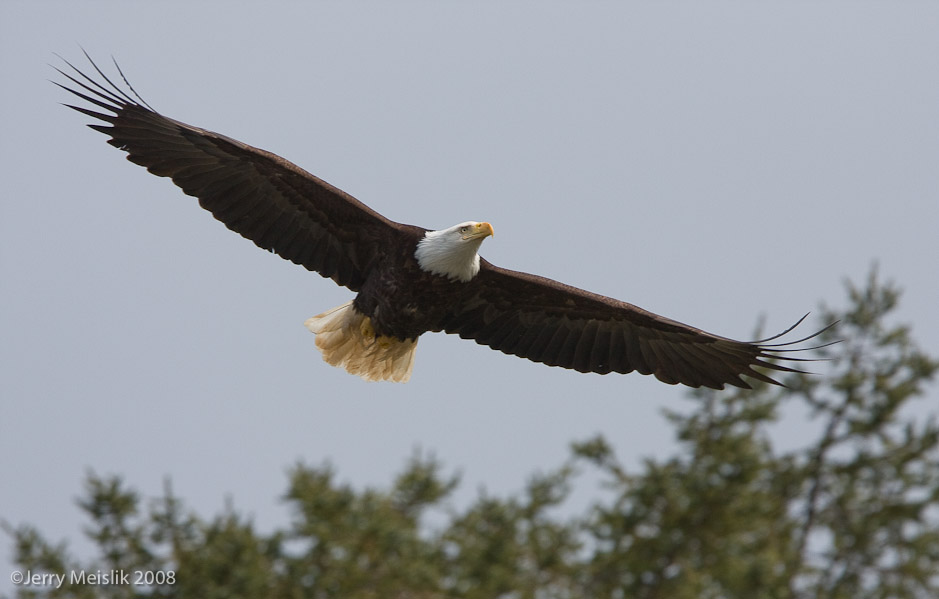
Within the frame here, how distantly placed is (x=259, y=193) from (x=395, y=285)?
1069 mm

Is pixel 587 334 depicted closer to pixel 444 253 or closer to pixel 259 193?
pixel 444 253

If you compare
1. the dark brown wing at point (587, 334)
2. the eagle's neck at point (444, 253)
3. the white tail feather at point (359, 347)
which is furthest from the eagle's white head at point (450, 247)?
the white tail feather at point (359, 347)

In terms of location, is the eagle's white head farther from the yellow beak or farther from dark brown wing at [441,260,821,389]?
dark brown wing at [441,260,821,389]

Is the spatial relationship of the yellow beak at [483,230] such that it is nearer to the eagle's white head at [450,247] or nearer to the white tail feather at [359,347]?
the eagle's white head at [450,247]

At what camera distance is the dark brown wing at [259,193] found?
8.65 m

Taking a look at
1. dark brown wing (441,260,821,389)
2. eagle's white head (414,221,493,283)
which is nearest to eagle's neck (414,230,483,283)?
eagle's white head (414,221,493,283)

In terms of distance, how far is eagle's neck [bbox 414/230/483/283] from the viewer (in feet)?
28.6

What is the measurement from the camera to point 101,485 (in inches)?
516

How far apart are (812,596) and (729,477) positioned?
61.8 inches

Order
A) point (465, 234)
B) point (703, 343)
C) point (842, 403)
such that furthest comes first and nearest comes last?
point (842, 403) → point (703, 343) → point (465, 234)

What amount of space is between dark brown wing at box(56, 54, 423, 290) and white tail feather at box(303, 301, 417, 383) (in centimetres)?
50

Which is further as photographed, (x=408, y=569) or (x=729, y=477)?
(x=729, y=477)

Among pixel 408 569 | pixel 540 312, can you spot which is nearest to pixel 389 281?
pixel 540 312

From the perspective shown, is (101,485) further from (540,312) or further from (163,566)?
(540,312)
